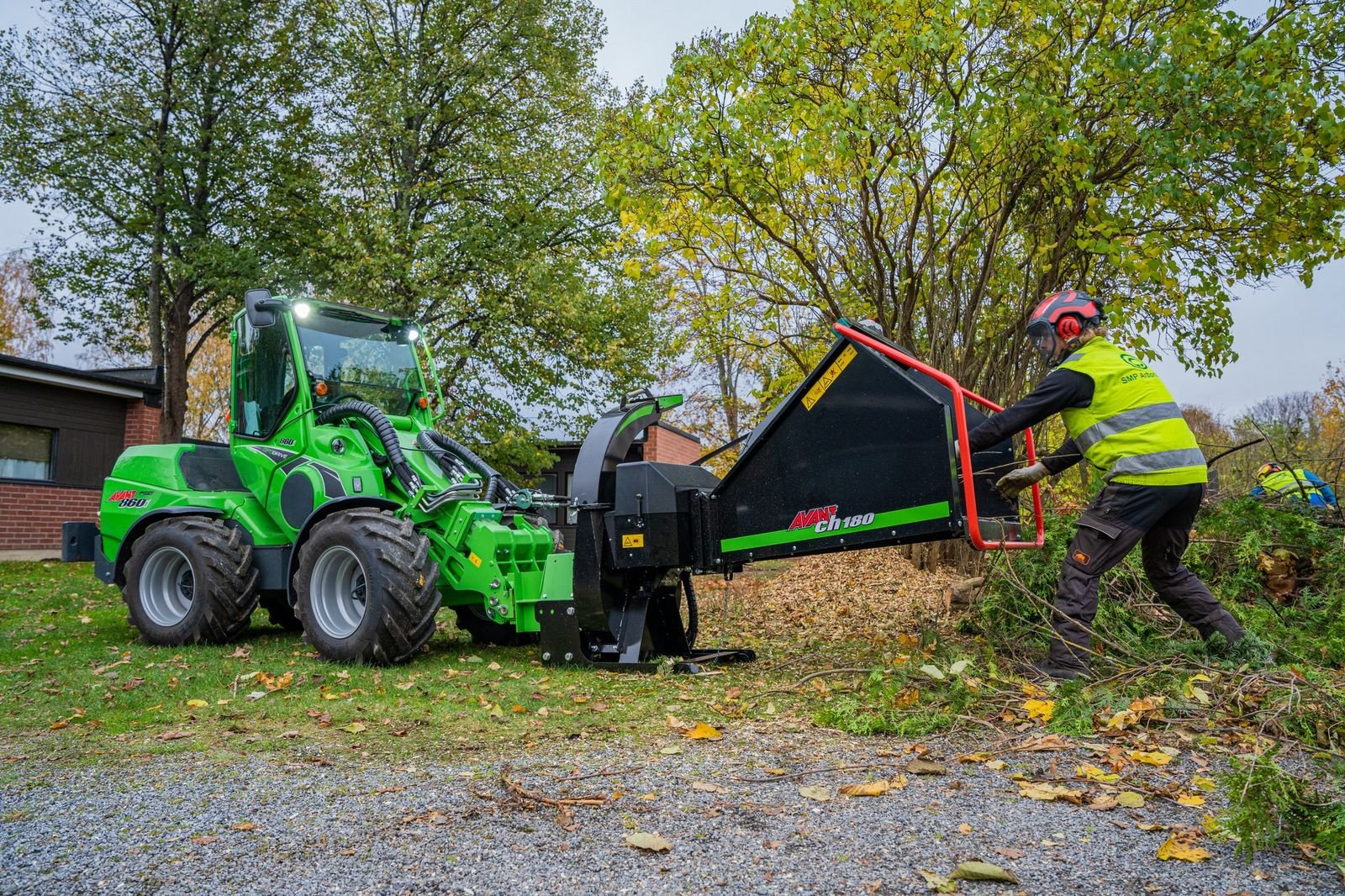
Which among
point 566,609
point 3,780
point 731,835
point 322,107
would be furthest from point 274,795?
point 322,107

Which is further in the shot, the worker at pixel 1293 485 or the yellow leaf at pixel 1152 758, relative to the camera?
the worker at pixel 1293 485

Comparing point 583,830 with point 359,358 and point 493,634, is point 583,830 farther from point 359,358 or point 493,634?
point 359,358

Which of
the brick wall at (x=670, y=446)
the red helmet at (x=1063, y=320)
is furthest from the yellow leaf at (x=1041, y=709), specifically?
the brick wall at (x=670, y=446)

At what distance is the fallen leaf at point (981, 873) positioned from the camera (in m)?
2.60

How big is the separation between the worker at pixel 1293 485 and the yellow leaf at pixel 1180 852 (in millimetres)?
4997

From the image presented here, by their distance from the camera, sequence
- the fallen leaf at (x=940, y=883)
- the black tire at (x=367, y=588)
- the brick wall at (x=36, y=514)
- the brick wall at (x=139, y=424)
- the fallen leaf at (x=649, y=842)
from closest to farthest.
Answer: the fallen leaf at (x=940, y=883), the fallen leaf at (x=649, y=842), the black tire at (x=367, y=588), the brick wall at (x=36, y=514), the brick wall at (x=139, y=424)

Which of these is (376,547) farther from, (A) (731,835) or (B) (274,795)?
(A) (731,835)

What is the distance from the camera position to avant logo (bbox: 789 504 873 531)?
4.97 meters

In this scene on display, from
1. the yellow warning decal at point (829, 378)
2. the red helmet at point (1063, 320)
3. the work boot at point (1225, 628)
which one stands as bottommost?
the work boot at point (1225, 628)

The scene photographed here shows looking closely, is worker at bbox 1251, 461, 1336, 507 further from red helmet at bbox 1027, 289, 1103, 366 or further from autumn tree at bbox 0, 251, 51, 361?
autumn tree at bbox 0, 251, 51, 361

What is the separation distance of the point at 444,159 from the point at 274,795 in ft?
55.4

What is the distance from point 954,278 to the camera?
35.7 ft

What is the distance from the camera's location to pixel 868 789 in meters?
3.41

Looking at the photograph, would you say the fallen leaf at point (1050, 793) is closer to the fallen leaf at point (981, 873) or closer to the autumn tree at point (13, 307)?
the fallen leaf at point (981, 873)
